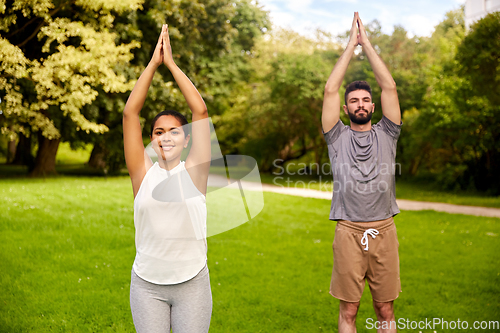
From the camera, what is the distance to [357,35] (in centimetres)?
303

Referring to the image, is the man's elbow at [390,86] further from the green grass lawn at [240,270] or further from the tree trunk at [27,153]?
the tree trunk at [27,153]

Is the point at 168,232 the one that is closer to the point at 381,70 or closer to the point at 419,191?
the point at 381,70

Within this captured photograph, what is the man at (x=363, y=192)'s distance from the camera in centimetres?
294

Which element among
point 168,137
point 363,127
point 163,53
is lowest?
point 168,137

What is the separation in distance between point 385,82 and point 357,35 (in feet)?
1.32

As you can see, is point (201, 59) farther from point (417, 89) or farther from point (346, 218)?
point (346, 218)

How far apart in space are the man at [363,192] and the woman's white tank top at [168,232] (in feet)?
3.78

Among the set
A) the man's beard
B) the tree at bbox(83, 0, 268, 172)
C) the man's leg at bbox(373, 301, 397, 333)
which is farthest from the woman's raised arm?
the tree at bbox(83, 0, 268, 172)

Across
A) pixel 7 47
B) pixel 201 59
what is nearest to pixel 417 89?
pixel 201 59

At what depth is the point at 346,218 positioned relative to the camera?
118 inches

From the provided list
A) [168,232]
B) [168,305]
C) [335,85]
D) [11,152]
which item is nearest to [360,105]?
[335,85]

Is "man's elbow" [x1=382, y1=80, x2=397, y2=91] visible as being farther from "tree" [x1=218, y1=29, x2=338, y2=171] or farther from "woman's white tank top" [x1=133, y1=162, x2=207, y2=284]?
"tree" [x1=218, y1=29, x2=338, y2=171]

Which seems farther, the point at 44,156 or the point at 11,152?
the point at 11,152

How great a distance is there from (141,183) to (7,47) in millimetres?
8254
